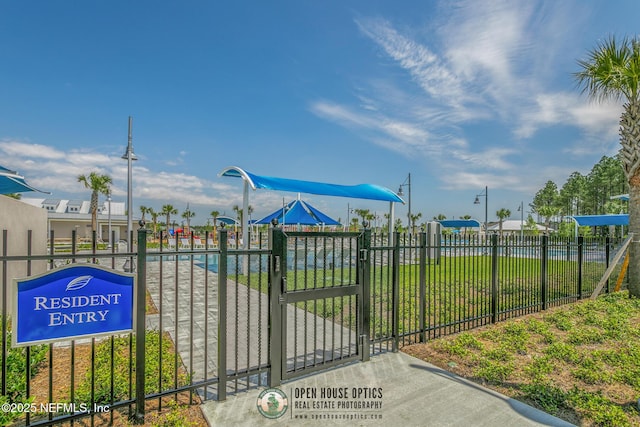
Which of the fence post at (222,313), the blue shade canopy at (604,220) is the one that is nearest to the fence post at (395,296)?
the fence post at (222,313)

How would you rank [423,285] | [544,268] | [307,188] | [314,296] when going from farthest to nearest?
[307,188], [544,268], [423,285], [314,296]

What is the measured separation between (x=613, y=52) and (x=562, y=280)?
19.4ft

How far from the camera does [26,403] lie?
2.58 m

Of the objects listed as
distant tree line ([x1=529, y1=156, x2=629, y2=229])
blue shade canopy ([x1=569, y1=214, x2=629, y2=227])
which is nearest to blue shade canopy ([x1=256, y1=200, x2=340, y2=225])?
blue shade canopy ([x1=569, y1=214, x2=629, y2=227])

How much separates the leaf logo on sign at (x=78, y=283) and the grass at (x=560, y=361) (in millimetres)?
4093

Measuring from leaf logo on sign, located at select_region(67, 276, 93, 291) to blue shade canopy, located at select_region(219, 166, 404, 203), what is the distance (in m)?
8.09

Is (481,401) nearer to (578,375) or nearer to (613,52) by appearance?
(578,375)

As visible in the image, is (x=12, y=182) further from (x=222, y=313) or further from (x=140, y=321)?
(x=222, y=313)

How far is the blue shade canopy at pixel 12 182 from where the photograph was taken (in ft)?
19.3

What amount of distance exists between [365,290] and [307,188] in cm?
880

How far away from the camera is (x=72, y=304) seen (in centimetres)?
282

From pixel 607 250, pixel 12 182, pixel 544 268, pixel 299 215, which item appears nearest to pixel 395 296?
pixel 544 268

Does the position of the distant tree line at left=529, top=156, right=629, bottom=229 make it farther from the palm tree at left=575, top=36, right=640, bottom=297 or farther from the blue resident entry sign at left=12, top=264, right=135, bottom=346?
the blue resident entry sign at left=12, top=264, right=135, bottom=346

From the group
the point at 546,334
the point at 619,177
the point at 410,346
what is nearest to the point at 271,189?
the point at 410,346
